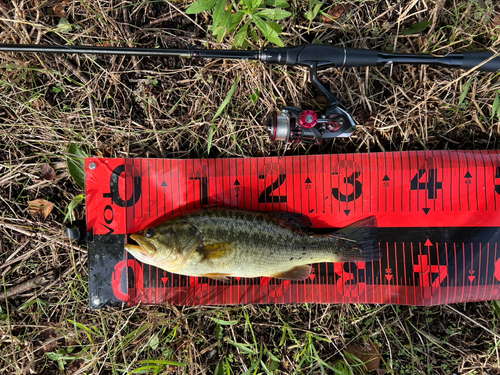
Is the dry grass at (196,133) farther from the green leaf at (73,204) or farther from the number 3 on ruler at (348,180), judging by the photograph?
the number 3 on ruler at (348,180)

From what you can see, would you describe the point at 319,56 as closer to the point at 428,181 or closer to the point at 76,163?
the point at 428,181

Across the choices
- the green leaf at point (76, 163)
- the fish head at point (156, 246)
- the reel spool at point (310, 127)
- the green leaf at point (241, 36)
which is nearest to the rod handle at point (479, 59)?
the reel spool at point (310, 127)

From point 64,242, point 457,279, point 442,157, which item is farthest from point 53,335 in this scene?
point 442,157

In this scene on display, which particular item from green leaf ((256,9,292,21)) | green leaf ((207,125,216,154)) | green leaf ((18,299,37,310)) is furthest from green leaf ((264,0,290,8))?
green leaf ((18,299,37,310))

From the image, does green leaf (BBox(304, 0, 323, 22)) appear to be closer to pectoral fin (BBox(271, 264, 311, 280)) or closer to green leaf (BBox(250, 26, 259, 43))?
green leaf (BBox(250, 26, 259, 43))

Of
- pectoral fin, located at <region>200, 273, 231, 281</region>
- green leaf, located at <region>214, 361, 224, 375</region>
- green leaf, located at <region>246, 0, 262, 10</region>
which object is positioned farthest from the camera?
green leaf, located at <region>214, 361, 224, 375</region>

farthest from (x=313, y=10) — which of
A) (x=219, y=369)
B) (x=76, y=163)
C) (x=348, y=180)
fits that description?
(x=219, y=369)
